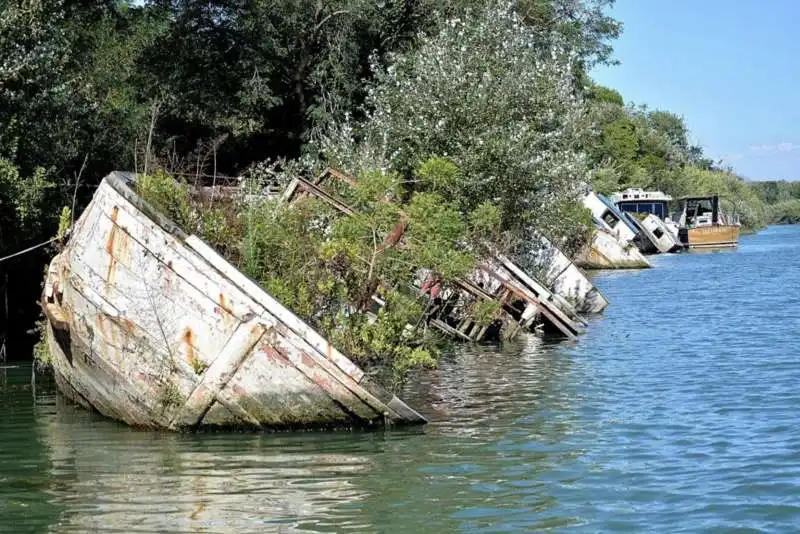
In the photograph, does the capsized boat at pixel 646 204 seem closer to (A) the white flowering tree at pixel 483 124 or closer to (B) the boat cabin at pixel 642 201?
→ (B) the boat cabin at pixel 642 201

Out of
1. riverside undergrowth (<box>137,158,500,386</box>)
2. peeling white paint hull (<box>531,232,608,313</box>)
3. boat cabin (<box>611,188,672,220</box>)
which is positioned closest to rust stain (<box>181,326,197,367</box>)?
riverside undergrowth (<box>137,158,500,386</box>)

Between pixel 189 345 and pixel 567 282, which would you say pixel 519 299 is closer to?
pixel 567 282

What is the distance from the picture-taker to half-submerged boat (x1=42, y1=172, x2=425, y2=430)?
10.6 metres

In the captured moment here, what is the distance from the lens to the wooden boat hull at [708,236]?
6538 cm

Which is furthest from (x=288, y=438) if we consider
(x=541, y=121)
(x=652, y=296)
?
(x=652, y=296)

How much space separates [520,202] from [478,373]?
278 inches

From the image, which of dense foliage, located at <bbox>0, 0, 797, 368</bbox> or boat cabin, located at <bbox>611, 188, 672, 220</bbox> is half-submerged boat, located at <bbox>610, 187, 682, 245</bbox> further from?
dense foliage, located at <bbox>0, 0, 797, 368</bbox>

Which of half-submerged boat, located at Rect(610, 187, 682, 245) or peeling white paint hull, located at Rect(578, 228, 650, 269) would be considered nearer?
peeling white paint hull, located at Rect(578, 228, 650, 269)

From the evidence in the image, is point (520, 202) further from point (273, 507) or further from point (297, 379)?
point (273, 507)

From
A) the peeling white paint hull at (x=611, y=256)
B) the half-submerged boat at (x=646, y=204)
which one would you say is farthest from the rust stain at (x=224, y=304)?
the half-submerged boat at (x=646, y=204)

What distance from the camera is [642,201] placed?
65688 mm

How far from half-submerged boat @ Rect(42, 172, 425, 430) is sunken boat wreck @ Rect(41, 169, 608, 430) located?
0.01 metres

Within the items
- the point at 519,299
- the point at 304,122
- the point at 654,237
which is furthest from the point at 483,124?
the point at 654,237

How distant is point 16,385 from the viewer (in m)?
16.1
